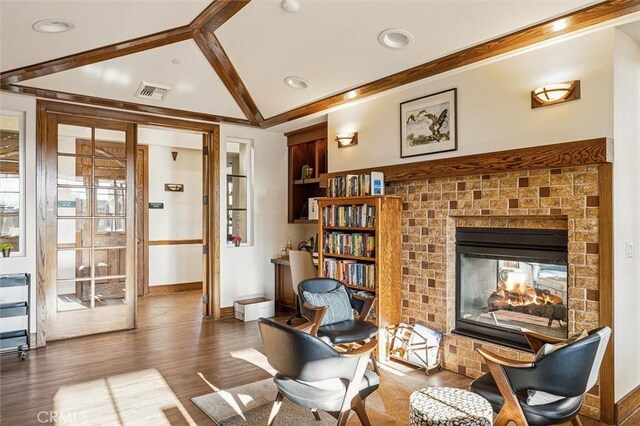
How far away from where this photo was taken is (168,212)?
308 inches

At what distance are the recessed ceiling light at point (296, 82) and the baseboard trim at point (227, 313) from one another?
3.12 metres

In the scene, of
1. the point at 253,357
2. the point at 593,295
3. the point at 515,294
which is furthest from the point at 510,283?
the point at 253,357

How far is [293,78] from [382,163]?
1.31m

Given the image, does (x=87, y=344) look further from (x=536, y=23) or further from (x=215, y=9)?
(x=536, y=23)

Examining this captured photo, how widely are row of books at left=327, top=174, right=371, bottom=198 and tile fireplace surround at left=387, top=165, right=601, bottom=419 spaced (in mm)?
328

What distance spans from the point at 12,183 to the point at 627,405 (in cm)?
584

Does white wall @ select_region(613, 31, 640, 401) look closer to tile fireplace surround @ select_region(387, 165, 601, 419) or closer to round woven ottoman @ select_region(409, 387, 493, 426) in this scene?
tile fireplace surround @ select_region(387, 165, 601, 419)

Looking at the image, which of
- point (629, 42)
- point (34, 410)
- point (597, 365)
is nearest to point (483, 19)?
point (629, 42)

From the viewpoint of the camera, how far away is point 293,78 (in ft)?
14.2

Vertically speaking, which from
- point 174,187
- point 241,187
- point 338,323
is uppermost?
point 174,187

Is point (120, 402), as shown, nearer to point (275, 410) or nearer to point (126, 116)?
point (275, 410)

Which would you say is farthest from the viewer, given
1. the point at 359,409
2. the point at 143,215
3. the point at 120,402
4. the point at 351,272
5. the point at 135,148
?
the point at 143,215

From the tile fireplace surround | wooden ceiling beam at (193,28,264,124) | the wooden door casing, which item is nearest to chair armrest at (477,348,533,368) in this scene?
the tile fireplace surround

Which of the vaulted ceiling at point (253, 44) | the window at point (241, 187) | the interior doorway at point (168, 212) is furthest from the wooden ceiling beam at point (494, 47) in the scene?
the interior doorway at point (168, 212)
